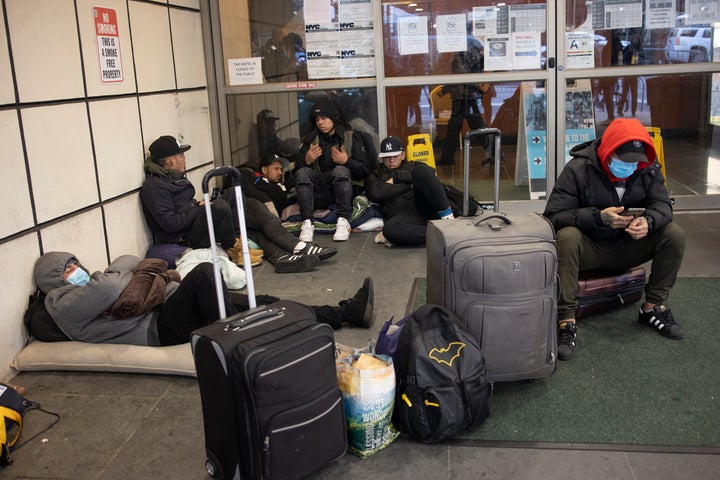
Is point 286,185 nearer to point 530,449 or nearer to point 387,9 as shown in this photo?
point 387,9

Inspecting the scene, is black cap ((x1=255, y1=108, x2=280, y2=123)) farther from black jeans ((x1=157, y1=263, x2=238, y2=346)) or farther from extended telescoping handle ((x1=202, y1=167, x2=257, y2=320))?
extended telescoping handle ((x1=202, y1=167, x2=257, y2=320))

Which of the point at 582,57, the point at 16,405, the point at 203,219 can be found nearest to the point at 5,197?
the point at 16,405

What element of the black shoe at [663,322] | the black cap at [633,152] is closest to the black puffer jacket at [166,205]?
the black cap at [633,152]

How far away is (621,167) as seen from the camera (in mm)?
3633

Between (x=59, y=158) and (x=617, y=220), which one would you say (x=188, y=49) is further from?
(x=617, y=220)

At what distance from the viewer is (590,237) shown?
3.79 meters

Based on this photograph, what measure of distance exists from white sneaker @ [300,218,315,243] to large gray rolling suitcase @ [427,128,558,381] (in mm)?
2631

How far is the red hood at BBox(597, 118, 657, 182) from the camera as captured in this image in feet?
11.7

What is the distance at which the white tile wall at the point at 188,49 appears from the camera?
A: 18.9ft

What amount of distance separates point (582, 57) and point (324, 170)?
90.8 inches

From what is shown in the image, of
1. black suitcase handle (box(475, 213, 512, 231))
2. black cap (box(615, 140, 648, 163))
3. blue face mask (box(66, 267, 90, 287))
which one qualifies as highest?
black cap (box(615, 140, 648, 163))

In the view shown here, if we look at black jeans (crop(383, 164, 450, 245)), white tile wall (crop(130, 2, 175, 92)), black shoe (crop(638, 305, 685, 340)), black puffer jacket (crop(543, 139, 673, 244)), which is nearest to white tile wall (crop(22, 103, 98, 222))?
white tile wall (crop(130, 2, 175, 92))

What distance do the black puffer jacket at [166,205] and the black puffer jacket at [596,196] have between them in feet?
7.83

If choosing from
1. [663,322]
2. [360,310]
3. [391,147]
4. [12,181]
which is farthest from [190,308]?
[391,147]
